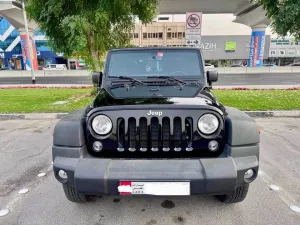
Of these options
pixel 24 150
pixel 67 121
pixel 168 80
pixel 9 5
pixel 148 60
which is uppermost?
pixel 9 5

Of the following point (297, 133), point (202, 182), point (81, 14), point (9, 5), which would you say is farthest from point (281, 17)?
point (9, 5)

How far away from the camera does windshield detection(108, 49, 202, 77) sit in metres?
3.31

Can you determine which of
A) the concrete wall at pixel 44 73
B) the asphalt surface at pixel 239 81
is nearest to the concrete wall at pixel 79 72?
the concrete wall at pixel 44 73

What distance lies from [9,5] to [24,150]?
1033 inches

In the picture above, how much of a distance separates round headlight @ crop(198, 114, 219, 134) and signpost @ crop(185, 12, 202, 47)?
753cm

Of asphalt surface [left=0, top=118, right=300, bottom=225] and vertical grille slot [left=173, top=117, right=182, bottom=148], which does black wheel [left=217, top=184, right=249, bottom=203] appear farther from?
vertical grille slot [left=173, top=117, right=182, bottom=148]

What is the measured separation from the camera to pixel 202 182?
202cm

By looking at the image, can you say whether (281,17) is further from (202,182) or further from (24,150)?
(24,150)

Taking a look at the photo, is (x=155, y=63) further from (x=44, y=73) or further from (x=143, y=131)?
(x=44, y=73)

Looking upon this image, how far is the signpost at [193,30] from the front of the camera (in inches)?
365

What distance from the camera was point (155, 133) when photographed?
2305mm

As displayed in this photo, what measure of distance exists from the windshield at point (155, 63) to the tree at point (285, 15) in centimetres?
512

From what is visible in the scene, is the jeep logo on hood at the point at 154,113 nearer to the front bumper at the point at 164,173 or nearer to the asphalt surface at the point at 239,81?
the front bumper at the point at 164,173

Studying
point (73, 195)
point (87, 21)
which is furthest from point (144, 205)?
point (87, 21)
